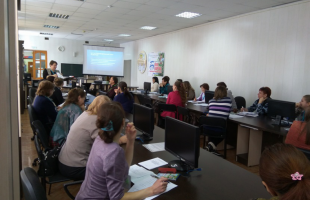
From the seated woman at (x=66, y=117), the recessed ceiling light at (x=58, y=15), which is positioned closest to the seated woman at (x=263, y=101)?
the seated woman at (x=66, y=117)

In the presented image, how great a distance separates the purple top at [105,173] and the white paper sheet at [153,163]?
1.89ft

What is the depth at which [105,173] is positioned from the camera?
141 cm

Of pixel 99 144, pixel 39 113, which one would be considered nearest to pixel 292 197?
pixel 99 144

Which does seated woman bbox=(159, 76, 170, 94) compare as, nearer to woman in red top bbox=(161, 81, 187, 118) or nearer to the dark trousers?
woman in red top bbox=(161, 81, 187, 118)

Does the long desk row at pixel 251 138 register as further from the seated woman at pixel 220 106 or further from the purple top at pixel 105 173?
the purple top at pixel 105 173

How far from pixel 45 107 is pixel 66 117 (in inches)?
37.0

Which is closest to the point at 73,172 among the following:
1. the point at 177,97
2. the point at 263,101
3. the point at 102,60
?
the point at 177,97

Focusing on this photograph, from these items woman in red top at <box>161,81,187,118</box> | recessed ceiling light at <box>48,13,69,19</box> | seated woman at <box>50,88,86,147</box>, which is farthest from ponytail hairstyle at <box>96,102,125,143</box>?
recessed ceiling light at <box>48,13,69,19</box>

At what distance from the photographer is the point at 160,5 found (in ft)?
18.6

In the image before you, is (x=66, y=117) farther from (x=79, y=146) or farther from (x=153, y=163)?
(x=153, y=163)

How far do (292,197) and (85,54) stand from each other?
1134cm

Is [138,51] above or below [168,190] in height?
above

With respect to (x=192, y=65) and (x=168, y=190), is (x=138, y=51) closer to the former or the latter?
(x=192, y=65)

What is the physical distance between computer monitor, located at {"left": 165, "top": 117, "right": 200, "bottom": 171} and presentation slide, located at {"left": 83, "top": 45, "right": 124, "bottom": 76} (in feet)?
32.7
